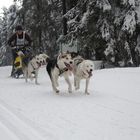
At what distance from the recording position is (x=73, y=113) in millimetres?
7113

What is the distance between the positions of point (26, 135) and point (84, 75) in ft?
12.7

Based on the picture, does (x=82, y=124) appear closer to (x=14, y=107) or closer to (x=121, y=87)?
(x=14, y=107)

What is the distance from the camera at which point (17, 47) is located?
48.8ft

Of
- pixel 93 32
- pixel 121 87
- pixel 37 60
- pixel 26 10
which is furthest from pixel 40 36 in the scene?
pixel 121 87

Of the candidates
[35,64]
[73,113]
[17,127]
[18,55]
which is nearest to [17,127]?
[17,127]

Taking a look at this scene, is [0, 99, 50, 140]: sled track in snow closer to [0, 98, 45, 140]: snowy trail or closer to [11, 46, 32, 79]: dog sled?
[0, 98, 45, 140]: snowy trail

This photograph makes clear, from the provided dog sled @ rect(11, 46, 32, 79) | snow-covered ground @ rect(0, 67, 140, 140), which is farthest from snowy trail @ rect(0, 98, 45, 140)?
dog sled @ rect(11, 46, 32, 79)

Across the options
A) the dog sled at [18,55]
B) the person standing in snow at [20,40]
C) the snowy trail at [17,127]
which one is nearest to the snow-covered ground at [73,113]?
the snowy trail at [17,127]

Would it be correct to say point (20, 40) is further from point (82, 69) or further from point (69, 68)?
point (82, 69)

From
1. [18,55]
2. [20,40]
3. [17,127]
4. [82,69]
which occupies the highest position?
[20,40]

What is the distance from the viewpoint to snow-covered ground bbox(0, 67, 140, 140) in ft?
18.6

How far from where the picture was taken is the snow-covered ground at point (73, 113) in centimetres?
567

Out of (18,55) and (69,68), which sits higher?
(18,55)

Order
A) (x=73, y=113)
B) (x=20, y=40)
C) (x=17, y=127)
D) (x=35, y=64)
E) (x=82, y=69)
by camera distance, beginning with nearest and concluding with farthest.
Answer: (x=17, y=127) < (x=73, y=113) < (x=82, y=69) < (x=35, y=64) < (x=20, y=40)
